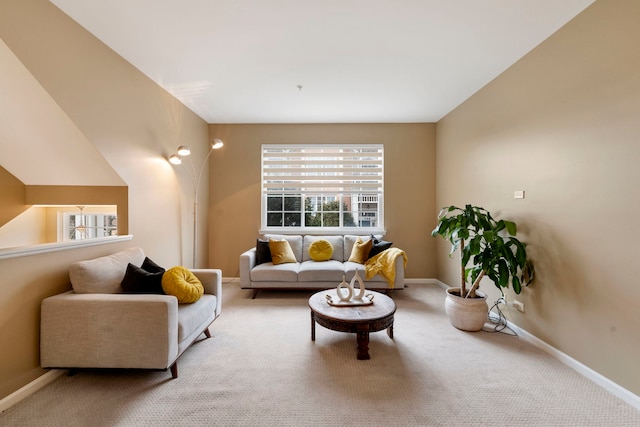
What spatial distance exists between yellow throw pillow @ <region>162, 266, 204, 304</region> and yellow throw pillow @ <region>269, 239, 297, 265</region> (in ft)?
5.33

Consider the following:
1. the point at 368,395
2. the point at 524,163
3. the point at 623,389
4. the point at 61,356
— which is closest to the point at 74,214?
the point at 61,356

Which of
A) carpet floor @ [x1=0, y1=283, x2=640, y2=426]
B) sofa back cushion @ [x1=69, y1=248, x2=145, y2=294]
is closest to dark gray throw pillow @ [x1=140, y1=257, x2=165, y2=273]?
sofa back cushion @ [x1=69, y1=248, x2=145, y2=294]

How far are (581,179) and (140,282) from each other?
3594 millimetres

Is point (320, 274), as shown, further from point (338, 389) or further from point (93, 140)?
point (93, 140)

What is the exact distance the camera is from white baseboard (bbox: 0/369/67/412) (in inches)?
65.3

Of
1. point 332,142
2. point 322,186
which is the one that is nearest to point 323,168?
point 322,186

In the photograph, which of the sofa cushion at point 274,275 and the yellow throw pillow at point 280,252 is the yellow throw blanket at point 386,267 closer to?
the sofa cushion at point 274,275

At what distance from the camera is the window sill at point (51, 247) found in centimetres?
164

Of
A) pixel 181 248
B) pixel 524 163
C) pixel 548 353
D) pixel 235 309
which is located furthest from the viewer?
pixel 181 248

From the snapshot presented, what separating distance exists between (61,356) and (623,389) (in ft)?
12.7

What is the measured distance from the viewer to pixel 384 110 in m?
3.96

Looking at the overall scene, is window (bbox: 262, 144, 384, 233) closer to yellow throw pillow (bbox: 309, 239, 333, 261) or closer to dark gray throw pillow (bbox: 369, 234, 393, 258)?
yellow throw pillow (bbox: 309, 239, 333, 261)

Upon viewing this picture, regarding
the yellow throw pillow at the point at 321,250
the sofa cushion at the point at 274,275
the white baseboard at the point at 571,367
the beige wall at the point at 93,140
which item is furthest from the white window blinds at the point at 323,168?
the white baseboard at the point at 571,367

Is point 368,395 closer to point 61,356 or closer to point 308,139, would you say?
point 61,356
